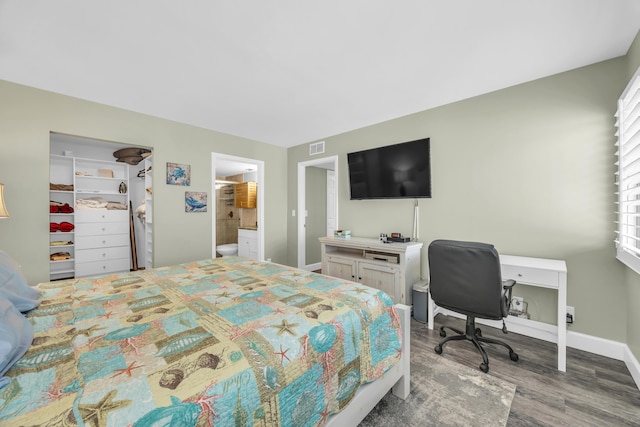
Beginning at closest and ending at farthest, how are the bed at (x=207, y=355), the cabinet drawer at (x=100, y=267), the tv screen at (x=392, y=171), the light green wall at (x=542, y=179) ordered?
the bed at (x=207, y=355), the light green wall at (x=542, y=179), the tv screen at (x=392, y=171), the cabinet drawer at (x=100, y=267)

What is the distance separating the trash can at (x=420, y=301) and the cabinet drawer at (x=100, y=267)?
5174mm

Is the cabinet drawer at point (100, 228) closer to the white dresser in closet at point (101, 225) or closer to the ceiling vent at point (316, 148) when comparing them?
the white dresser in closet at point (101, 225)

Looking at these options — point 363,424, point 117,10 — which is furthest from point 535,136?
point 117,10

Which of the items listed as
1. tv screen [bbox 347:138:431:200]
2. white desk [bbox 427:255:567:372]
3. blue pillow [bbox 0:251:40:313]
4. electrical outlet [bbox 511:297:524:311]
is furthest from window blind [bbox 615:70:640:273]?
blue pillow [bbox 0:251:40:313]

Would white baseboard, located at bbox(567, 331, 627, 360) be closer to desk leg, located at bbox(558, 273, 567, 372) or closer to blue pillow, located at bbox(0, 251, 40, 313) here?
desk leg, located at bbox(558, 273, 567, 372)

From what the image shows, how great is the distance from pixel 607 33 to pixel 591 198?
1.32 metres

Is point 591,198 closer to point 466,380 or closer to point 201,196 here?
point 466,380

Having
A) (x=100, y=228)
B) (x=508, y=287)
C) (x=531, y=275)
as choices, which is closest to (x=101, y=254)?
(x=100, y=228)

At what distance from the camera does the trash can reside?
2.88 meters

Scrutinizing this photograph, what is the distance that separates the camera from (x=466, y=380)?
1886mm

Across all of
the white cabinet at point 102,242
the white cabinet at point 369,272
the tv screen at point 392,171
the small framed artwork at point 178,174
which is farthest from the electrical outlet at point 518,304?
the white cabinet at point 102,242

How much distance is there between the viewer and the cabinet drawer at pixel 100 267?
14.1ft

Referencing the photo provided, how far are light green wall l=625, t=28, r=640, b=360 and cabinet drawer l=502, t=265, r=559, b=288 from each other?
19.6 inches

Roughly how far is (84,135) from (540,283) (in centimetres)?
500
